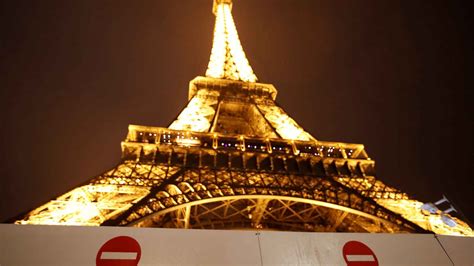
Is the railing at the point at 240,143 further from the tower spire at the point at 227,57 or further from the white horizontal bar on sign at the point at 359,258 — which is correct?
the tower spire at the point at 227,57

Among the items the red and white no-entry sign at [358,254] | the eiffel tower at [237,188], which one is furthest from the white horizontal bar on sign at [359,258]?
the eiffel tower at [237,188]

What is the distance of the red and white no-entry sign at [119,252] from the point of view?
334 centimetres

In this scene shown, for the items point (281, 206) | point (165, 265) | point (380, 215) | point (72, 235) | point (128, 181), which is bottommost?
point (281, 206)

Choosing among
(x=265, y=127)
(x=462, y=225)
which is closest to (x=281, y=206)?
(x=265, y=127)

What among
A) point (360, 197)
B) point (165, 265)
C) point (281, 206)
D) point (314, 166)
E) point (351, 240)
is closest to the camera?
point (165, 265)

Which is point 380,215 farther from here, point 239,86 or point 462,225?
point 239,86

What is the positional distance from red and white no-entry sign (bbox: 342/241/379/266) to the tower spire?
1736 cm

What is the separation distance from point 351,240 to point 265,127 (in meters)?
13.1

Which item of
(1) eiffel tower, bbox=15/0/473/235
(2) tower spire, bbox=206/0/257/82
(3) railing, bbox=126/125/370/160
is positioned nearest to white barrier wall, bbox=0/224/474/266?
(1) eiffel tower, bbox=15/0/473/235

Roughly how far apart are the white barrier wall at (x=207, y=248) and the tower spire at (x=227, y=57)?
17.3 meters

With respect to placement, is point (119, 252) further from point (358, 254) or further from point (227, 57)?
point (227, 57)

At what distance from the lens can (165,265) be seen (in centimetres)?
340

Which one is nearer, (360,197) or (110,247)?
(110,247)

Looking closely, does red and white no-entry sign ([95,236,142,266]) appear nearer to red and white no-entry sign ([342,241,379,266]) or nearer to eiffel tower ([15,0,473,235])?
red and white no-entry sign ([342,241,379,266])
